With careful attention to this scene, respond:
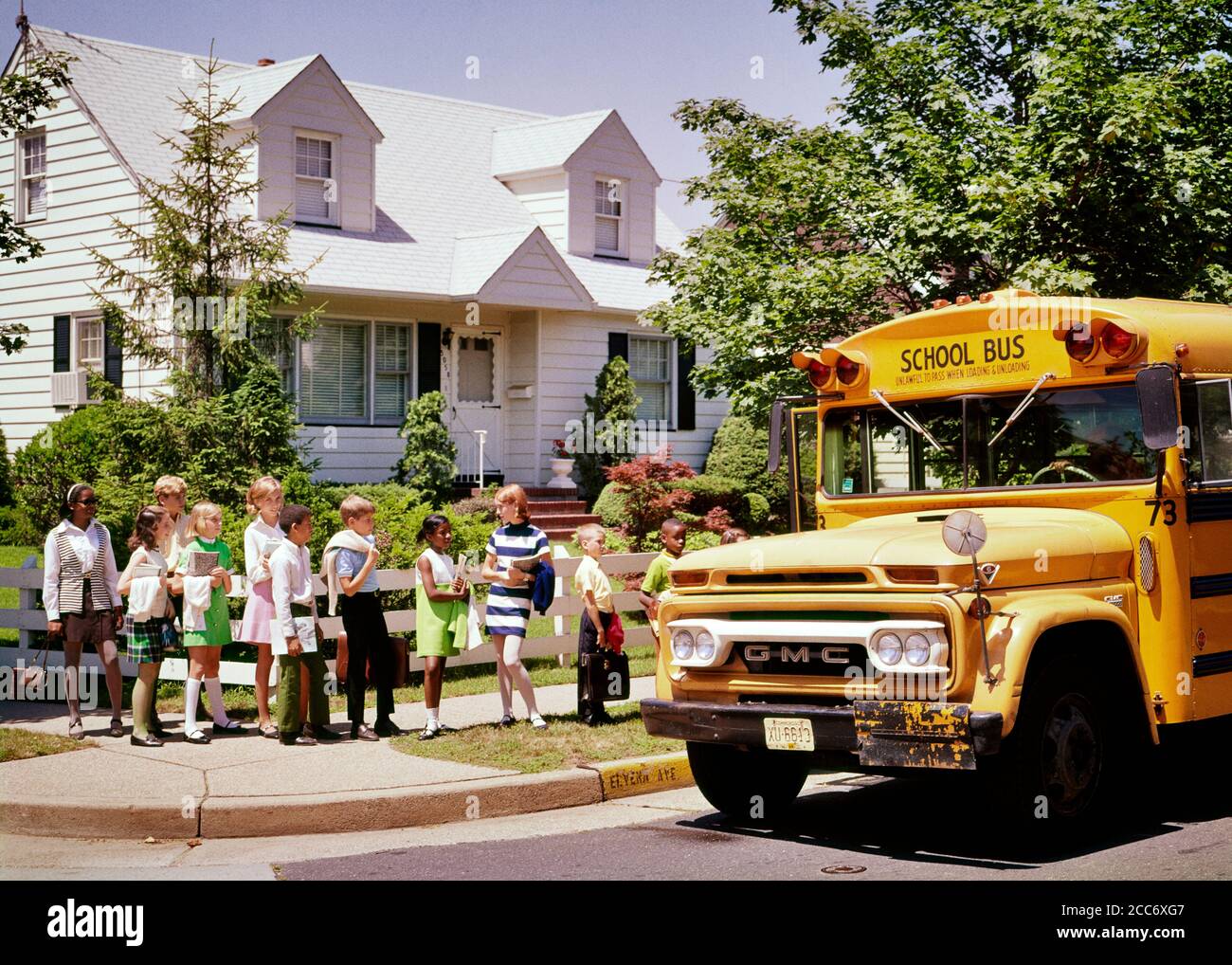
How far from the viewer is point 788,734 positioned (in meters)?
7.13

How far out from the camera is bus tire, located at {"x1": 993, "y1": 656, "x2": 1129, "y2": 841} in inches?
272

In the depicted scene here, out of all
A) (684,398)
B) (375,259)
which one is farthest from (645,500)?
(684,398)

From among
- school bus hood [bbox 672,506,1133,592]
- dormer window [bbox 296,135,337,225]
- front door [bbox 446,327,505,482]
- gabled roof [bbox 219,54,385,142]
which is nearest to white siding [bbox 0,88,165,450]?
gabled roof [bbox 219,54,385,142]

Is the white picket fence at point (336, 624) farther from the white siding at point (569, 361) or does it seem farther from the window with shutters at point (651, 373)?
the window with shutters at point (651, 373)

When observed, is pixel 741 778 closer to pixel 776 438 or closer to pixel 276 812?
pixel 776 438

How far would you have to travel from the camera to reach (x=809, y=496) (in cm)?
945

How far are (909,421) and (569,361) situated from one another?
1561 centimetres

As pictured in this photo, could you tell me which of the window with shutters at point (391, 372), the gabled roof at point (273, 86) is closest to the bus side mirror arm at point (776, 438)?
the window with shutters at point (391, 372)

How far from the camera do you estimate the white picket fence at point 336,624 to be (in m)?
11.6

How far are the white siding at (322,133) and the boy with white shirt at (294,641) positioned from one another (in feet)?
39.6

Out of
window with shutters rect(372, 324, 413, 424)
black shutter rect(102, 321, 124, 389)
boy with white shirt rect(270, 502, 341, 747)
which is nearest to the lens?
boy with white shirt rect(270, 502, 341, 747)

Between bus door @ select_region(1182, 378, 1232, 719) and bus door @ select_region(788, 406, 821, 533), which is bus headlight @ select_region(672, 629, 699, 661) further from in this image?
bus door @ select_region(1182, 378, 1232, 719)

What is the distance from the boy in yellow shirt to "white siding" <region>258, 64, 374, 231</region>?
39.6 ft

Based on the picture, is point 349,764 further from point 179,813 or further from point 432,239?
point 432,239
